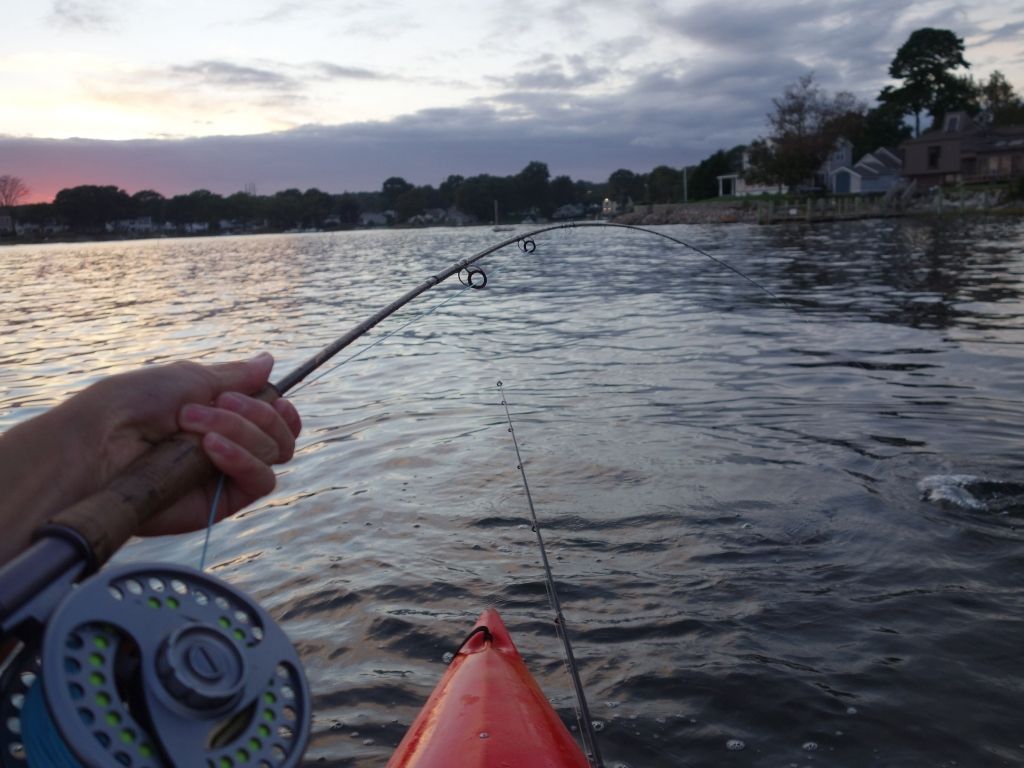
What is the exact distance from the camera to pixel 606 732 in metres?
3.43

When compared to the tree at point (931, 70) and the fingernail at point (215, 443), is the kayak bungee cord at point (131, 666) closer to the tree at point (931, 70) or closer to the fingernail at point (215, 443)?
the fingernail at point (215, 443)

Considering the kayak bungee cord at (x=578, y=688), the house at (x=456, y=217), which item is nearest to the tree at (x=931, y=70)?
the house at (x=456, y=217)

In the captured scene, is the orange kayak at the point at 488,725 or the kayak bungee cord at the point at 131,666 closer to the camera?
the kayak bungee cord at the point at 131,666

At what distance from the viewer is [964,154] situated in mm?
67688

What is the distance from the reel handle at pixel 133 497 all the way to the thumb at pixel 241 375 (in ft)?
0.55

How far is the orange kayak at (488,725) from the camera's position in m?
2.19

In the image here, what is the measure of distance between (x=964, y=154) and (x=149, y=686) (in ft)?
256

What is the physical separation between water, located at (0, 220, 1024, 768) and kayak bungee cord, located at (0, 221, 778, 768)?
2.34 metres

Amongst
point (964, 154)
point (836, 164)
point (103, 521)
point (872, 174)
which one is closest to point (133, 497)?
Result: point (103, 521)

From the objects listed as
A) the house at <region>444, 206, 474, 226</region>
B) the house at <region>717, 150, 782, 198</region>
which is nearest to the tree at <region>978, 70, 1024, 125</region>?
the house at <region>717, 150, 782, 198</region>

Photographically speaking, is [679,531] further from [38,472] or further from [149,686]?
[149,686]

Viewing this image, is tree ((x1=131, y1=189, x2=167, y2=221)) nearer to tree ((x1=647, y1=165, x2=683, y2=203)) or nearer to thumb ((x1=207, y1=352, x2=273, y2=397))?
tree ((x1=647, y1=165, x2=683, y2=203))

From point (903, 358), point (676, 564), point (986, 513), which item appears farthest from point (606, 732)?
point (903, 358)

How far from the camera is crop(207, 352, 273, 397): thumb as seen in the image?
1.75m
